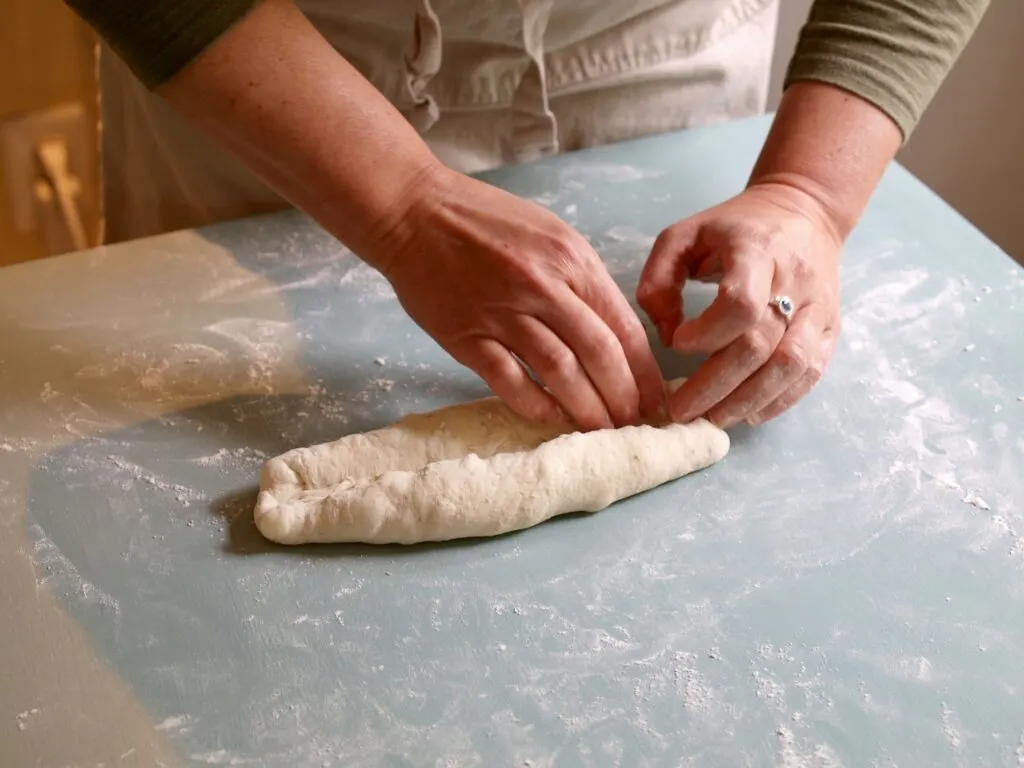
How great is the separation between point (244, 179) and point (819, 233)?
81 cm

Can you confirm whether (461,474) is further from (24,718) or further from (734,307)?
(24,718)

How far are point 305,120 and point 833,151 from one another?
0.63 meters

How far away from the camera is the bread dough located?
3.20 feet

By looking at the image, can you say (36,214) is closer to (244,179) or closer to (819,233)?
(244,179)

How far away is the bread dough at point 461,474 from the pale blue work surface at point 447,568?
30 mm

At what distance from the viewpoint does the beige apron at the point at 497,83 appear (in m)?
1.26

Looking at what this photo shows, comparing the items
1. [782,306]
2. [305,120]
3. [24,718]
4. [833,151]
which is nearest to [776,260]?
[782,306]

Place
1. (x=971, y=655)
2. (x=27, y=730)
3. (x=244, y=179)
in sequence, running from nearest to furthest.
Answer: (x=27, y=730)
(x=971, y=655)
(x=244, y=179)

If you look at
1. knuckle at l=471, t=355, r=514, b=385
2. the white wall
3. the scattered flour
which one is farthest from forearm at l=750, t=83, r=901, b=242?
the white wall

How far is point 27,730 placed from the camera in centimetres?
83

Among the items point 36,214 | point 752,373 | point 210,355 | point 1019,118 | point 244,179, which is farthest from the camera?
point 36,214

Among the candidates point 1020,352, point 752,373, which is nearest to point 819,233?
point 752,373

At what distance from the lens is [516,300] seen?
1033 millimetres

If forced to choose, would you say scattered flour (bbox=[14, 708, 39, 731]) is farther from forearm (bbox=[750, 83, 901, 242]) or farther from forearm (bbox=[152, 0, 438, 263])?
forearm (bbox=[750, 83, 901, 242])
